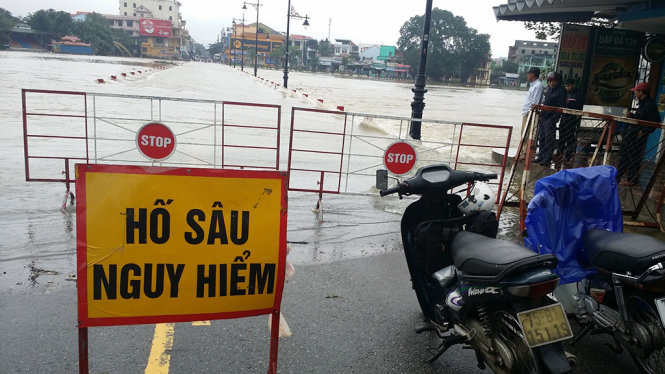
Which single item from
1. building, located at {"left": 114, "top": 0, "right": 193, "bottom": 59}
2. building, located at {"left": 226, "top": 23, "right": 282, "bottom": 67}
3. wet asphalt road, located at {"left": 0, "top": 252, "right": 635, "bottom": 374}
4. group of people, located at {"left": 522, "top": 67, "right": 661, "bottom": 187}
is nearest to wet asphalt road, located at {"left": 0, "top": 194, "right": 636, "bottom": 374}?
wet asphalt road, located at {"left": 0, "top": 252, "right": 635, "bottom": 374}

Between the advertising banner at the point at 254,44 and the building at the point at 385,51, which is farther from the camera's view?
the advertising banner at the point at 254,44

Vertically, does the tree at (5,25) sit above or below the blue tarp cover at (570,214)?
above

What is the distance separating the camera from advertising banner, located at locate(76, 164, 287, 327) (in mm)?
2812

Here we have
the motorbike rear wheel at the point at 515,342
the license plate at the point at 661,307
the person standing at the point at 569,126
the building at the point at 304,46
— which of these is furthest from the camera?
the building at the point at 304,46

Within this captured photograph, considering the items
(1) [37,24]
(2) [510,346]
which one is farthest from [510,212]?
(1) [37,24]

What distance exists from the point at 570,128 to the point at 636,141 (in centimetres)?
137

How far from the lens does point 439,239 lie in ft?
12.2

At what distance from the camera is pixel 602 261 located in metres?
3.61

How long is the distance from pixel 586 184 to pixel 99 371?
12.4 ft

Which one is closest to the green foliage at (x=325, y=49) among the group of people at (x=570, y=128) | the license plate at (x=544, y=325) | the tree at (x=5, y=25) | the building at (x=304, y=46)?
the building at (x=304, y=46)

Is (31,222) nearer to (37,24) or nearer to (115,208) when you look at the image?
(115,208)

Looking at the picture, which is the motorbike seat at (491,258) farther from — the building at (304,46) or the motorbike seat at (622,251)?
the building at (304,46)

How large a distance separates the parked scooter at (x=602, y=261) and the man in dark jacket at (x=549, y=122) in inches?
192

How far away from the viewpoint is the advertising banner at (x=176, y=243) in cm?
281
